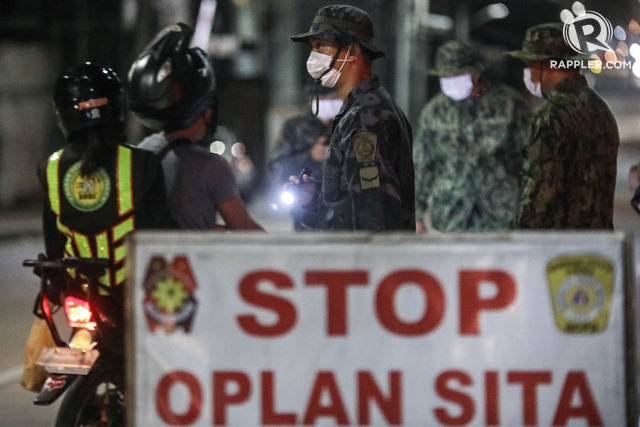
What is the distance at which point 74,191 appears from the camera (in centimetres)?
478

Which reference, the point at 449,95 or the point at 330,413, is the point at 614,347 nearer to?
the point at 330,413

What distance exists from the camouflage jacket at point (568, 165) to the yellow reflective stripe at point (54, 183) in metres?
2.40

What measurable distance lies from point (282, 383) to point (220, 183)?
4.25 feet

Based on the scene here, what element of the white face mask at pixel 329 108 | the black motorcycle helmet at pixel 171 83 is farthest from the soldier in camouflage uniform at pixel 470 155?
the black motorcycle helmet at pixel 171 83

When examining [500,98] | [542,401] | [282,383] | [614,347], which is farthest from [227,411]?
[500,98]

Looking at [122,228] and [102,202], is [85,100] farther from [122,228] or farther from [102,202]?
[122,228]

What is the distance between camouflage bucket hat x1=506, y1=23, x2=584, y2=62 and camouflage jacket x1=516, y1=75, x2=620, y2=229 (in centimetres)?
46

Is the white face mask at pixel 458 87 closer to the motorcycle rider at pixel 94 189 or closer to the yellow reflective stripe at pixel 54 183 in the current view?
the motorcycle rider at pixel 94 189

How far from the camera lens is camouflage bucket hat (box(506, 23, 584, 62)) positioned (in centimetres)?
642

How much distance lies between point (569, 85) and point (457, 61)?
6.89 ft

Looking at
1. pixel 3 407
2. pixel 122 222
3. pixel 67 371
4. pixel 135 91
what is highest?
pixel 135 91

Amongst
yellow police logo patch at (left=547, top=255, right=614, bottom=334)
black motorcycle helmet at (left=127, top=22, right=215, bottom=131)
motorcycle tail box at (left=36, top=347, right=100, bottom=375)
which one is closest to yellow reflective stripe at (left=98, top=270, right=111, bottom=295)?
motorcycle tail box at (left=36, top=347, right=100, bottom=375)

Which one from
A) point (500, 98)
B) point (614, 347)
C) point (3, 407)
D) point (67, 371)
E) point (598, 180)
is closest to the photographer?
point (614, 347)

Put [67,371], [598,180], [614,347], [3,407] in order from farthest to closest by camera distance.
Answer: [3,407], [598,180], [67,371], [614,347]
